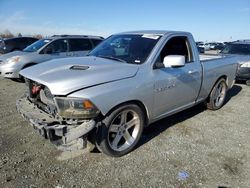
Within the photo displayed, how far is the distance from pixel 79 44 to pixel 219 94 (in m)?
5.95

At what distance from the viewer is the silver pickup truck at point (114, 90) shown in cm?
302

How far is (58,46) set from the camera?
358 inches

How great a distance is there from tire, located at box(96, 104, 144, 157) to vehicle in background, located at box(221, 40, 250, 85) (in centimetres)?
691

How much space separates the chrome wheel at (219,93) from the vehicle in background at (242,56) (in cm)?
347

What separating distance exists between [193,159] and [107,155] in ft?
4.32

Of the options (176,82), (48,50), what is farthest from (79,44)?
(176,82)

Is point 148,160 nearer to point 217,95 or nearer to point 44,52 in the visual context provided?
point 217,95

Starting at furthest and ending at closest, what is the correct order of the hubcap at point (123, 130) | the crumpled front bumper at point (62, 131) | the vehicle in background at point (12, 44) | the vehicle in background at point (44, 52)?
1. the vehicle in background at point (12, 44)
2. the vehicle in background at point (44, 52)
3. the hubcap at point (123, 130)
4. the crumpled front bumper at point (62, 131)

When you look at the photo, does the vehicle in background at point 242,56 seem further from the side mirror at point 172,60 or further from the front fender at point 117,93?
the front fender at point 117,93

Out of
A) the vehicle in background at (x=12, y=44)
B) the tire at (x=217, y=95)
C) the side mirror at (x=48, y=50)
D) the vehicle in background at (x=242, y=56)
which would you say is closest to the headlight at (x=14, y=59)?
the side mirror at (x=48, y=50)

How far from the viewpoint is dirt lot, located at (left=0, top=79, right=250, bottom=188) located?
3.12m

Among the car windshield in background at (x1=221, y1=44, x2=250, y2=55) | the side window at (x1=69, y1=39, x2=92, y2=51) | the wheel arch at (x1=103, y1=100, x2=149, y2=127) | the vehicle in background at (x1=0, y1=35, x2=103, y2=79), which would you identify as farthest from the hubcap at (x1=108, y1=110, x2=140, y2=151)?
the car windshield in background at (x1=221, y1=44, x2=250, y2=55)

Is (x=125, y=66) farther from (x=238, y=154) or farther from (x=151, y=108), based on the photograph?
(x=238, y=154)

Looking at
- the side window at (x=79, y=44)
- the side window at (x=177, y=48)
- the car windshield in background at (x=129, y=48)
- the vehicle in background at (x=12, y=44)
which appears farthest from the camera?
the vehicle in background at (x=12, y=44)
